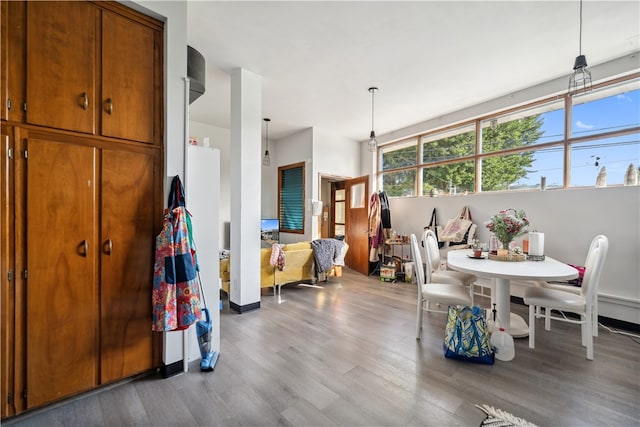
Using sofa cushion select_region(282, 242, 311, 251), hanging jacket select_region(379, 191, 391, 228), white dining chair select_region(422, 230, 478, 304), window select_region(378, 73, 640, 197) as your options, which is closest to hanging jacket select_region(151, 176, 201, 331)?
sofa cushion select_region(282, 242, 311, 251)

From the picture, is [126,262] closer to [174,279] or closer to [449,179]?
[174,279]

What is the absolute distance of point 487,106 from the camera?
4.26 metres

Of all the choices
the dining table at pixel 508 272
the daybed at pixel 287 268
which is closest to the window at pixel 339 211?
the daybed at pixel 287 268

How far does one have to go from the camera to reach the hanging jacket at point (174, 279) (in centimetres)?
181

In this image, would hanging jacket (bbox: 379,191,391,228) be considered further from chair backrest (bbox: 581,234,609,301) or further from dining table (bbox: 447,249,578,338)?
chair backrest (bbox: 581,234,609,301)

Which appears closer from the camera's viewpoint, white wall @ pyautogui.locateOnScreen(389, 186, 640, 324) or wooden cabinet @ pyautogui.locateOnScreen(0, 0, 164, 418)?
wooden cabinet @ pyautogui.locateOnScreen(0, 0, 164, 418)

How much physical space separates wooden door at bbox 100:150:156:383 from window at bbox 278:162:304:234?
157 inches

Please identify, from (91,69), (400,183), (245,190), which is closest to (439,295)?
(245,190)

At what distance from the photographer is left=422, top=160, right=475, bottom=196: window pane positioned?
4.59 meters

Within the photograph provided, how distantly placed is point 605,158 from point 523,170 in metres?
0.84

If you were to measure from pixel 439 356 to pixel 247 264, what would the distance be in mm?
2289

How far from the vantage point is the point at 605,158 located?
3227 mm

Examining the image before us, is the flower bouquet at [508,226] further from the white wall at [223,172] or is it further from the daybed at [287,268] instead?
the white wall at [223,172]

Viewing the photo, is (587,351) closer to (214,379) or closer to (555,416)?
(555,416)
